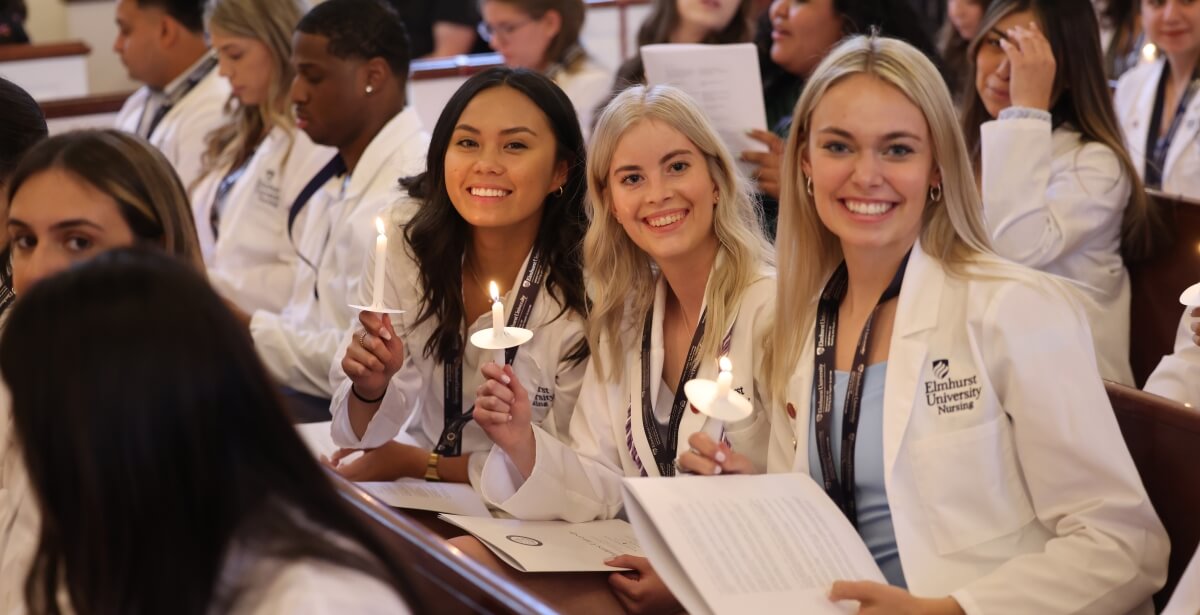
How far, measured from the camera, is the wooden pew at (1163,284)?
3309mm

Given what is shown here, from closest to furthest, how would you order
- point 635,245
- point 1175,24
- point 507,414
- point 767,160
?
point 507,414 → point 635,245 → point 767,160 → point 1175,24

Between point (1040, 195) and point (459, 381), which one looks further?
point (1040, 195)

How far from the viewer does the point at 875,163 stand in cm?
232

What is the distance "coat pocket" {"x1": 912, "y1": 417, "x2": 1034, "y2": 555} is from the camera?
2.16 meters

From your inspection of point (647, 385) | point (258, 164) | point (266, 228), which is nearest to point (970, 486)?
point (647, 385)

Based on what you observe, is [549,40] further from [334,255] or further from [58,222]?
[58,222]

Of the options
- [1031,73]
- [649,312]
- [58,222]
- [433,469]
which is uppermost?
[1031,73]

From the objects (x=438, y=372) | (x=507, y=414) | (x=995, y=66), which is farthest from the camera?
(x=995, y=66)

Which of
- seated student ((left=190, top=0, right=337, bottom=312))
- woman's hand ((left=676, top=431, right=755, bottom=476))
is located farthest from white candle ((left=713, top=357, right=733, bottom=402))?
seated student ((left=190, top=0, right=337, bottom=312))

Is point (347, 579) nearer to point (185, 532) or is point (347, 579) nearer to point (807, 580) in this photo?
point (185, 532)

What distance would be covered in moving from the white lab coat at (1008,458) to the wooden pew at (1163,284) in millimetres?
1286

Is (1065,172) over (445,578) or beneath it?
over

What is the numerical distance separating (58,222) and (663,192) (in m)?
1.19

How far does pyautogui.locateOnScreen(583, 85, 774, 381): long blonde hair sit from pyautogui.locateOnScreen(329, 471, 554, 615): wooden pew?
1.04 metres
